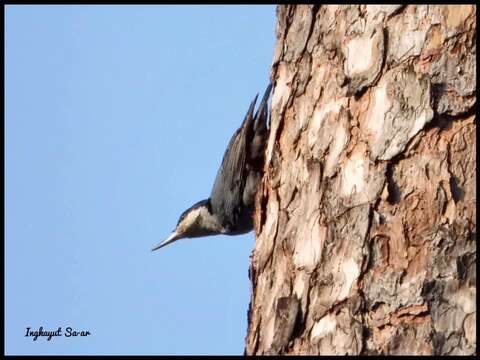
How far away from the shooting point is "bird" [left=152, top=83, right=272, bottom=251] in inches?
176

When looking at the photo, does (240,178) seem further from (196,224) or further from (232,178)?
(196,224)

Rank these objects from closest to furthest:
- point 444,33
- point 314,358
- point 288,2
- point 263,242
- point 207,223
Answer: point 314,358 → point 444,33 → point 263,242 → point 288,2 → point 207,223

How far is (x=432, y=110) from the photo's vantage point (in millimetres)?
2424

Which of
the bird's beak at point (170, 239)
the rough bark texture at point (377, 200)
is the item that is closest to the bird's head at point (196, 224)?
the bird's beak at point (170, 239)

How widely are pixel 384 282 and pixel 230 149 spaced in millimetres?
2445

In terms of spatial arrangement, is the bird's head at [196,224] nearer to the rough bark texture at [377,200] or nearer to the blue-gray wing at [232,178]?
the blue-gray wing at [232,178]

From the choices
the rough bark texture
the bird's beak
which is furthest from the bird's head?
the rough bark texture

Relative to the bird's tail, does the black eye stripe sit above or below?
below

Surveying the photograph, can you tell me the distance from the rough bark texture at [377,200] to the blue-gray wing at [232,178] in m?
1.57

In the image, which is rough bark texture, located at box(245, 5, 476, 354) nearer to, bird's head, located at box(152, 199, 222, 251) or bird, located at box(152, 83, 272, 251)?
bird, located at box(152, 83, 272, 251)

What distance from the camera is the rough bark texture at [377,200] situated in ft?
7.32

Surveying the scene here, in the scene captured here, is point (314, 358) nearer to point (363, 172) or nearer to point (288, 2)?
point (363, 172)

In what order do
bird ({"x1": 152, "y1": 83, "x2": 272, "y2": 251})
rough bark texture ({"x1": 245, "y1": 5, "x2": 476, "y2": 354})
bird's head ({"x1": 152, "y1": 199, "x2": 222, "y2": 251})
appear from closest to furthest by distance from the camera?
rough bark texture ({"x1": 245, "y1": 5, "x2": 476, "y2": 354}) < bird ({"x1": 152, "y1": 83, "x2": 272, "y2": 251}) < bird's head ({"x1": 152, "y1": 199, "x2": 222, "y2": 251})

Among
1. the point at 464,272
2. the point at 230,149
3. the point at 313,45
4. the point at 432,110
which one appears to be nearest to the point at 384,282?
the point at 464,272
